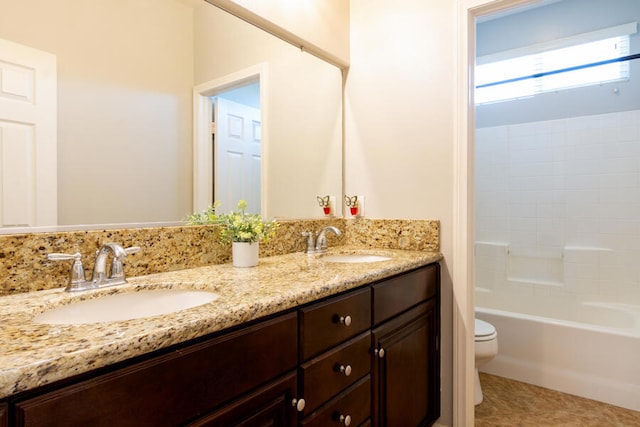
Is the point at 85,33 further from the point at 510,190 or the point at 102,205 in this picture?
the point at 510,190

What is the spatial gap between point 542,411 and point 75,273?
7.38ft

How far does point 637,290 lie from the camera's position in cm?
255

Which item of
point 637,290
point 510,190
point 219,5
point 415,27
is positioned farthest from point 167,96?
point 637,290

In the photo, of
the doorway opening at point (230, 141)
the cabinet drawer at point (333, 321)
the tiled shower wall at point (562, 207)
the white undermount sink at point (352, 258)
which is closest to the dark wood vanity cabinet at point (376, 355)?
the cabinet drawer at point (333, 321)

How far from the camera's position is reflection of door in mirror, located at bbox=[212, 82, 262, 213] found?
1498 mm

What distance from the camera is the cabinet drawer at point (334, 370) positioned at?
999 mm

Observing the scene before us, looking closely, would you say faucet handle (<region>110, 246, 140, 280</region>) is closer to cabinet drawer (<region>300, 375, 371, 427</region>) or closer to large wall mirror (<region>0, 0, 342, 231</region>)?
large wall mirror (<region>0, 0, 342, 231</region>)

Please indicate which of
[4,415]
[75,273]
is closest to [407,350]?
[75,273]

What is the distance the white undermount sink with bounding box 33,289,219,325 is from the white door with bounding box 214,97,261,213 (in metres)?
0.49

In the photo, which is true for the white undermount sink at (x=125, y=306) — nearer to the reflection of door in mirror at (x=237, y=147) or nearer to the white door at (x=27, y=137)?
the white door at (x=27, y=137)

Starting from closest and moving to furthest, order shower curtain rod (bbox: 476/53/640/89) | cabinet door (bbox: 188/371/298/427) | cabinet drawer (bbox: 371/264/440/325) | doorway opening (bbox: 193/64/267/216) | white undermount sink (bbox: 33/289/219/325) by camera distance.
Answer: cabinet door (bbox: 188/371/298/427)
white undermount sink (bbox: 33/289/219/325)
cabinet drawer (bbox: 371/264/440/325)
doorway opening (bbox: 193/64/267/216)
shower curtain rod (bbox: 476/53/640/89)

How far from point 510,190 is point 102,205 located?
295 centimetres

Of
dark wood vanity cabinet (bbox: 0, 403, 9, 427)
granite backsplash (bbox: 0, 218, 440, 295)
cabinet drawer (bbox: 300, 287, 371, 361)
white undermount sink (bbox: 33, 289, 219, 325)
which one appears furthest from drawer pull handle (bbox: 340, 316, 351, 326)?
dark wood vanity cabinet (bbox: 0, 403, 9, 427)

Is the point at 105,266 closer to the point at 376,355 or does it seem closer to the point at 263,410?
the point at 263,410
